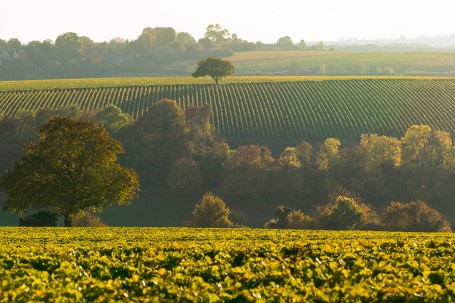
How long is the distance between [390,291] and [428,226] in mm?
48479

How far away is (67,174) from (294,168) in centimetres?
3772

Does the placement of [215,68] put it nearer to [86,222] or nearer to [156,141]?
[156,141]

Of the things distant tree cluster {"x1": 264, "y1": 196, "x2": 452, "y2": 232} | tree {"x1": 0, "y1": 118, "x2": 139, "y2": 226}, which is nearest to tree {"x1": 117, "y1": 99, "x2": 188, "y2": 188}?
distant tree cluster {"x1": 264, "y1": 196, "x2": 452, "y2": 232}

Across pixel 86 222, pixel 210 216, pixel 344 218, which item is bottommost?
pixel 344 218

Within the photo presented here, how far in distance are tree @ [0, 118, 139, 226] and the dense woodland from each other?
30.0m

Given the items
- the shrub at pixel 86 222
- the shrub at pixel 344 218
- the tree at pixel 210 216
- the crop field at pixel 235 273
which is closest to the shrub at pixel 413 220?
the shrub at pixel 344 218

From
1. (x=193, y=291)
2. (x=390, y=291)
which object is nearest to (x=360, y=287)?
(x=390, y=291)

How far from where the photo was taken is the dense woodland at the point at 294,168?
279 feet

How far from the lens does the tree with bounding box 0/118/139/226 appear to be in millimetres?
53312

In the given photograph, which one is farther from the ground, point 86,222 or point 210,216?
point 86,222

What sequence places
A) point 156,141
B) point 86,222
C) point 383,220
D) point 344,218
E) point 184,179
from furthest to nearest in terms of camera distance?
point 156,141 < point 184,179 < point 383,220 < point 344,218 < point 86,222

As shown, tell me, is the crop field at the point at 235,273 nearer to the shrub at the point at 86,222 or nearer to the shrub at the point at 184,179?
the shrub at the point at 86,222

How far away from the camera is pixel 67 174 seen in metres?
54.1

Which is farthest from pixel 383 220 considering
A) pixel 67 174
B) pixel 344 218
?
pixel 67 174
